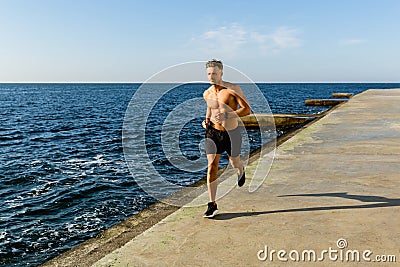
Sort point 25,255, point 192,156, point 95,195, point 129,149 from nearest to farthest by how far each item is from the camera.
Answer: point 25,255
point 95,195
point 192,156
point 129,149

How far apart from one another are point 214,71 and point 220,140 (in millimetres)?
944

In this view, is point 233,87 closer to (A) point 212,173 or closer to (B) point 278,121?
(A) point 212,173

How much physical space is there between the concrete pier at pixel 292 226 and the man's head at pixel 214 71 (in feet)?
5.98

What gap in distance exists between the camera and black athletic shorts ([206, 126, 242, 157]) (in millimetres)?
5168

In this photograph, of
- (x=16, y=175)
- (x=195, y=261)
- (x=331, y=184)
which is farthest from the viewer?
(x=16, y=175)

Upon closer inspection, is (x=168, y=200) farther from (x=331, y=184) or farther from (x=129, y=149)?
(x=129, y=149)

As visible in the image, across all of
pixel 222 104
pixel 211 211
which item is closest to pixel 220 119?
pixel 222 104

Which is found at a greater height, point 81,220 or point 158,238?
point 158,238

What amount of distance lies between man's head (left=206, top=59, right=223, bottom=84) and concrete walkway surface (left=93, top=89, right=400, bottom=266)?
1827 millimetres

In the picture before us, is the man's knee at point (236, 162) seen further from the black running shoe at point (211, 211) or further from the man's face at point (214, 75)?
the man's face at point (214, 75)

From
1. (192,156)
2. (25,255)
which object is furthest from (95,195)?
(192,156)

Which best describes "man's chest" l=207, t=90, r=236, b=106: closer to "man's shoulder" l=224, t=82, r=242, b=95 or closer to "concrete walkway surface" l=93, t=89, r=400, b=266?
"man's shoulder" l=224, t=82, r=242, b=95

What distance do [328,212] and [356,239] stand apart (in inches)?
36.9

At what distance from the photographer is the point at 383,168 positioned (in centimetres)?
758
